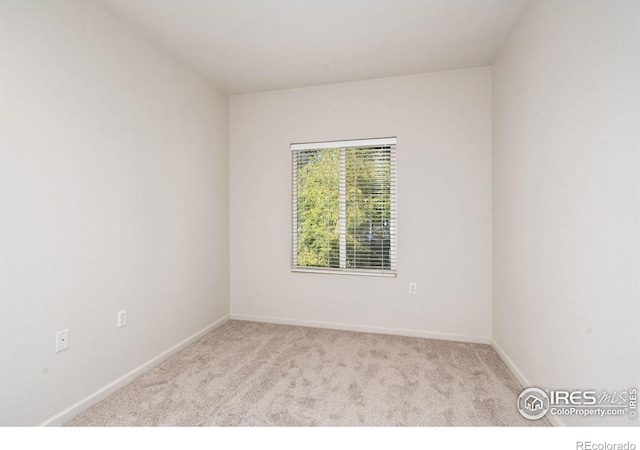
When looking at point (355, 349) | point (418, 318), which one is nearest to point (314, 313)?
point (355, 349)

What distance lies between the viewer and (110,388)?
86.5 inches

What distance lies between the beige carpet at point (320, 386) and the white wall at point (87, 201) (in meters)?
0.31

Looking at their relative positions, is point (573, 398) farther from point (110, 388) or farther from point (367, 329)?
point (110, 388)

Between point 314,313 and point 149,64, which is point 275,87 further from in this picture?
point 314,313

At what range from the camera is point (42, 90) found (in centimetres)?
178

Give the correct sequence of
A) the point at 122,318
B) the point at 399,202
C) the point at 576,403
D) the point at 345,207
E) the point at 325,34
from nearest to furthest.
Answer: the point at 576,403 → the point at 122,318 → the point at 325,34 → the point at 399,202 → the point at 345,207

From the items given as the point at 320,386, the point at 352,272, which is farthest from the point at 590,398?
the point at 352,272

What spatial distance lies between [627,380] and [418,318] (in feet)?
6.76

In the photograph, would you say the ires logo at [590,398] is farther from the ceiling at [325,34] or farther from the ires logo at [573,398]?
the ceiling at [325,34]

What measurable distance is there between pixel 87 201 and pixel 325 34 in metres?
2.12

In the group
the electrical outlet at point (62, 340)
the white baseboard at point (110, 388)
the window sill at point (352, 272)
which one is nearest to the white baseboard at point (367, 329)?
the window sill at point (352, 272)

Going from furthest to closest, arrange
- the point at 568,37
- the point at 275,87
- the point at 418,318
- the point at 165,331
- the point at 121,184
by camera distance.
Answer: the point at 275,87 < the point at 418,318 < the point at 165,331 < the point at 121,184 < the point at 568,37

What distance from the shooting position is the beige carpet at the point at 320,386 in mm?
1922

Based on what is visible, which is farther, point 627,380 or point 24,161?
point 24,161
